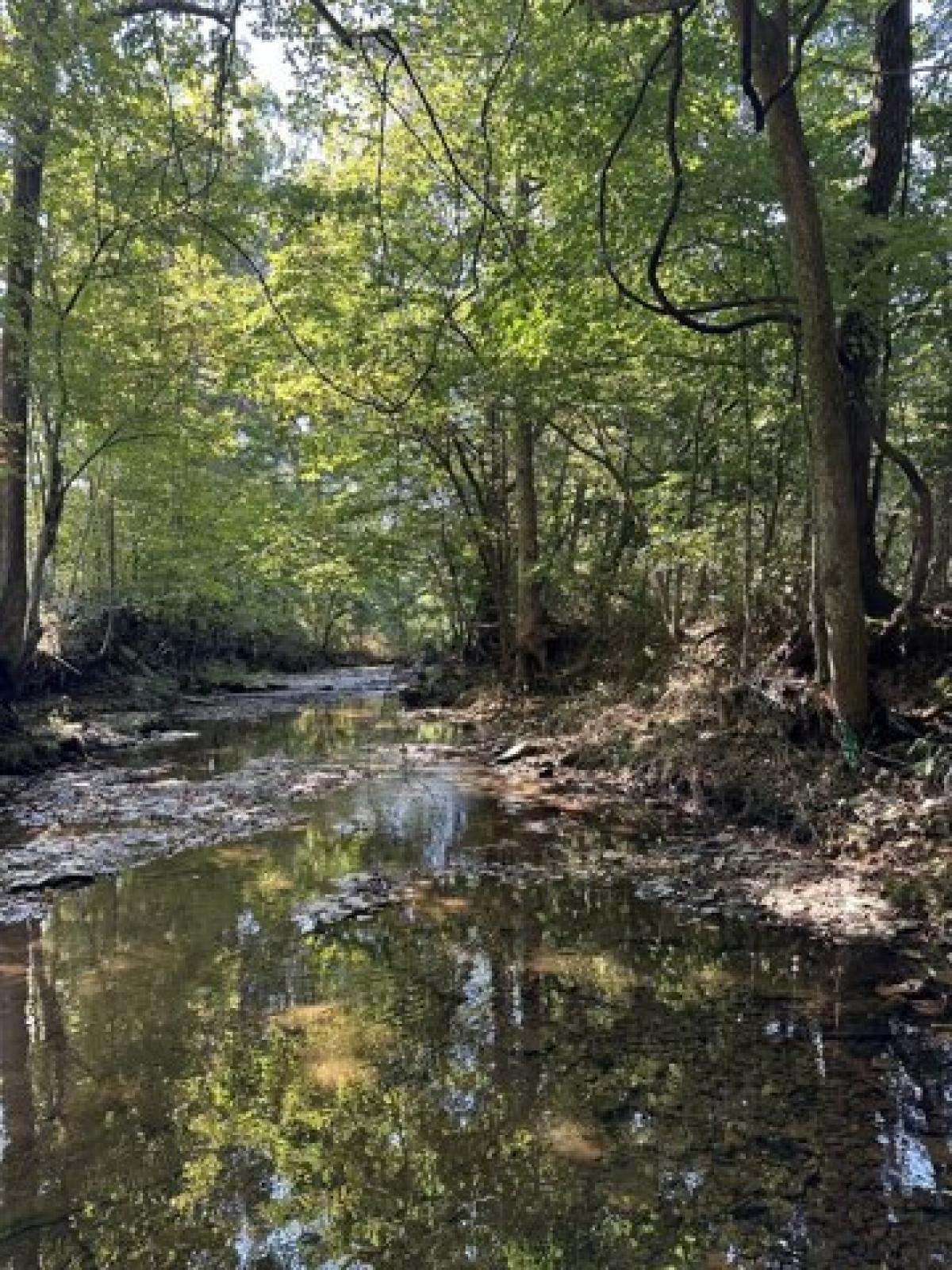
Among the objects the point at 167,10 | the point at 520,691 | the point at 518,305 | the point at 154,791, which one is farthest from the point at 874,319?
the point at 520,691

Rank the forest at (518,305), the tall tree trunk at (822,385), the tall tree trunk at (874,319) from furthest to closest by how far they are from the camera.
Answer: the tall tree trunk at (874,319) → the forest at (518,305) → the tall tree trunk at (822,385)

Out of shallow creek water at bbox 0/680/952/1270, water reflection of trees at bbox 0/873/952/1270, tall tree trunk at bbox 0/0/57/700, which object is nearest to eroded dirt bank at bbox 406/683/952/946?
shallow creek water at bbox 0/680/952/1270

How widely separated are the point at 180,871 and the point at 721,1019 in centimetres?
473

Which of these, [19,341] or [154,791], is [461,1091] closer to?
[154,791]

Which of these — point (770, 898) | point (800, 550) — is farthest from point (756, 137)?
point (770, 898)

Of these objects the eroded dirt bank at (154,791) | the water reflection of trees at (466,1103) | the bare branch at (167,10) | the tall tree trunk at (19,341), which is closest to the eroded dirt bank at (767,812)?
the water reflection of trees at (466,1103)

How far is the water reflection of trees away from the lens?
3.14 meters

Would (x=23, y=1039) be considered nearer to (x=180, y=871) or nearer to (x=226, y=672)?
(x=180, y=871)

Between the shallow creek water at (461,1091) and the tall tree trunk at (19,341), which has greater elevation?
the tall tree trunk at (19,341)

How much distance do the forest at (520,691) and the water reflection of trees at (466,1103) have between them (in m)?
0.02

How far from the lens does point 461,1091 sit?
407 centimetres

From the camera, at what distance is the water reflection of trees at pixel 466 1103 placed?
10.3ft

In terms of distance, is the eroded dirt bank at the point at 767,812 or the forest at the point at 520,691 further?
the eroded dirt bank at the point at 767,812

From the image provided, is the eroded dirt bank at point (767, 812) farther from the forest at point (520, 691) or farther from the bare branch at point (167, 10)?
the bare branch at point (167, 10)
